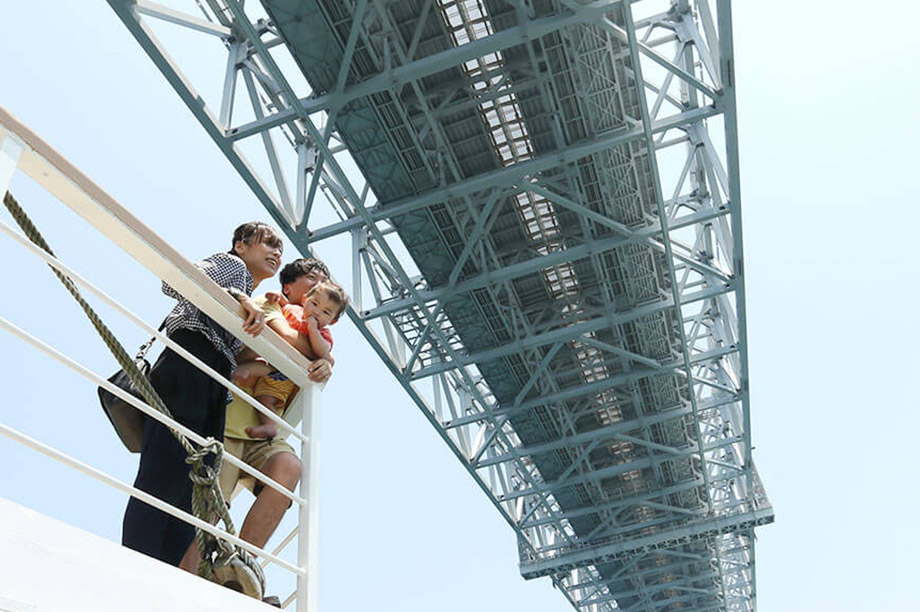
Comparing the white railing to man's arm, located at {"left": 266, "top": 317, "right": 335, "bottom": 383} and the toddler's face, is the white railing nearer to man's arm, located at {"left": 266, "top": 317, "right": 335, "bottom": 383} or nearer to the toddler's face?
man's arm, located at {"left": 266, "top": 317, "right": 335, "bottom": 383}

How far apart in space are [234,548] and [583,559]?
21.2 m

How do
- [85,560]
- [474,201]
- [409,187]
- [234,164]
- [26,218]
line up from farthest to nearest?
[474,201], [409,187], [234,164], [26,218], [85,560]

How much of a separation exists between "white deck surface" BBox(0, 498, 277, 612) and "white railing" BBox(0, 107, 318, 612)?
0.46ft

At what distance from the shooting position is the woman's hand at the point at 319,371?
3225 millimetres

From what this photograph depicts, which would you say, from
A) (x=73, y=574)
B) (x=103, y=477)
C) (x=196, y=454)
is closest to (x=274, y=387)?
(x=196, y=454)

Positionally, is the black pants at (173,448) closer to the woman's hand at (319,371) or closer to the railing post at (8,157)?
the woman's hand at (319,371)

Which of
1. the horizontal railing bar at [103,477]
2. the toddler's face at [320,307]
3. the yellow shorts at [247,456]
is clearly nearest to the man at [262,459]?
the yellow shorts at [247,456]

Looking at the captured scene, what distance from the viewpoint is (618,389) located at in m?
18.0

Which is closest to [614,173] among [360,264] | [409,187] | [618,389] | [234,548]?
[409,187]

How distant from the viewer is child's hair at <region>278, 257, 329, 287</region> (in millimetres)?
4078

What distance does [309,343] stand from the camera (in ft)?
11.4

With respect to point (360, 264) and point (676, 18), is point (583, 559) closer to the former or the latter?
point (360, 264)

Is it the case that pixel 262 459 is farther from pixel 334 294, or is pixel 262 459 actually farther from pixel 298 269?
pixel 298 269

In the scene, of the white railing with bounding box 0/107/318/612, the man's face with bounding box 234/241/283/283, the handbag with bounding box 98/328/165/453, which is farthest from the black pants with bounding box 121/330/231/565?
the man's face with bounding box 234/241/283/283
